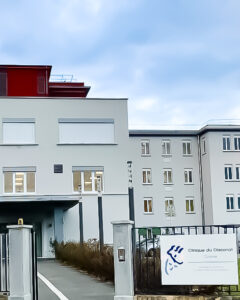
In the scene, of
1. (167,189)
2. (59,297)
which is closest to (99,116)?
(167,189)

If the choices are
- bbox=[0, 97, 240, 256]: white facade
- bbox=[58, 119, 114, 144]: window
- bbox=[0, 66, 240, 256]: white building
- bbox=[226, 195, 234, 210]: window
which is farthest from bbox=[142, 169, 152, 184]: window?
bbox=[58, 119, 114, 144]: window

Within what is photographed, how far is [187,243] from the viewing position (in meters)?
13.2

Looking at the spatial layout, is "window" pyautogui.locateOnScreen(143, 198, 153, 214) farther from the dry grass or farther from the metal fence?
the metal fence

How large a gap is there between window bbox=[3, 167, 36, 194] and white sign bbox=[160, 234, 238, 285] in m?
25.0

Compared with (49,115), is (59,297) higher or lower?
lower

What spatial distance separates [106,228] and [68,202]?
4.68 meters

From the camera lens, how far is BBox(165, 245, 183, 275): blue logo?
1323 centimetres

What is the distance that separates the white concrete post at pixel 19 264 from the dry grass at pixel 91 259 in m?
4.60

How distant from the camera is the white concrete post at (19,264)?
43.0ft

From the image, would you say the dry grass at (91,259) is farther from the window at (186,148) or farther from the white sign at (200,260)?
the window at (186,148)

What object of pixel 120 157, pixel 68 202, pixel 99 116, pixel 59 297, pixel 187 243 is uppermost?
pixel 99 116

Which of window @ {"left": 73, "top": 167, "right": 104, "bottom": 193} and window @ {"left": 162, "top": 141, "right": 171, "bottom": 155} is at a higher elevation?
window @ {"left": 162, "top": 141, "right": 171, "bottom": 155}

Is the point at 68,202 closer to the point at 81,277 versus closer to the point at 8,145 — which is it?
the point at 8,145

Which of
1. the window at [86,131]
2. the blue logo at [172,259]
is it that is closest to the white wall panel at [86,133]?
the window at [86,131]
